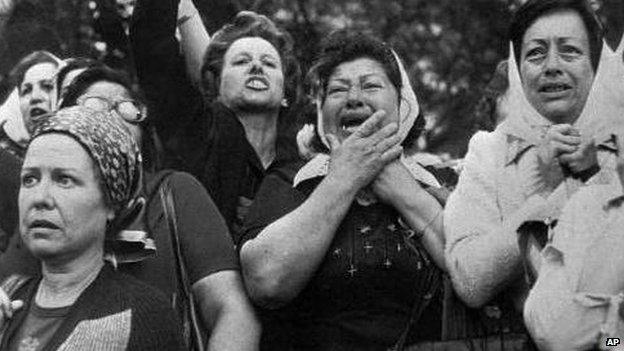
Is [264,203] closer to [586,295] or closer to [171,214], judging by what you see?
[171,214]

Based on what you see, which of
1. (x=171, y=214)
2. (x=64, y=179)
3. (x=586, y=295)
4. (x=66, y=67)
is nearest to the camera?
(x=586, y=295)

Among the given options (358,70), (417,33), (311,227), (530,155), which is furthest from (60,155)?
(417,33)

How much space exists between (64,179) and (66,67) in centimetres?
113

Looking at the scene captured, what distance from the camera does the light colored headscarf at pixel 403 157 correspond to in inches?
163

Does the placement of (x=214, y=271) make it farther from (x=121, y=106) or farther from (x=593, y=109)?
(x=593, y=109)

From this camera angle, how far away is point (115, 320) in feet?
11.9

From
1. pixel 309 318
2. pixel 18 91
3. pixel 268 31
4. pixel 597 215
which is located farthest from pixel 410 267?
pixel 18 91

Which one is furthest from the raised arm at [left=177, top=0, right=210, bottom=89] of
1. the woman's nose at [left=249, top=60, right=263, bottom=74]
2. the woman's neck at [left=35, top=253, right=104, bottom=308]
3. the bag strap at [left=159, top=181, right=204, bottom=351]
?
the woman's neck at [left=35, top=253, right=104, bottom=308]

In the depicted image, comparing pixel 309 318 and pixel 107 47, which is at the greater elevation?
pixel 107 47

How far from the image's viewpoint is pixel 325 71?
4.22 m

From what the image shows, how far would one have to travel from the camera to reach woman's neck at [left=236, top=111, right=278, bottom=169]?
4711 millimetres

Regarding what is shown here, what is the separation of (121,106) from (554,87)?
141 centimetres

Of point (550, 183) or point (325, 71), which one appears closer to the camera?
point (550, 183)

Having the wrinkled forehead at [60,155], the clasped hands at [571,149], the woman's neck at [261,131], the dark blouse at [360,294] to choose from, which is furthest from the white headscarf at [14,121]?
the clasped hands at [571,149]
